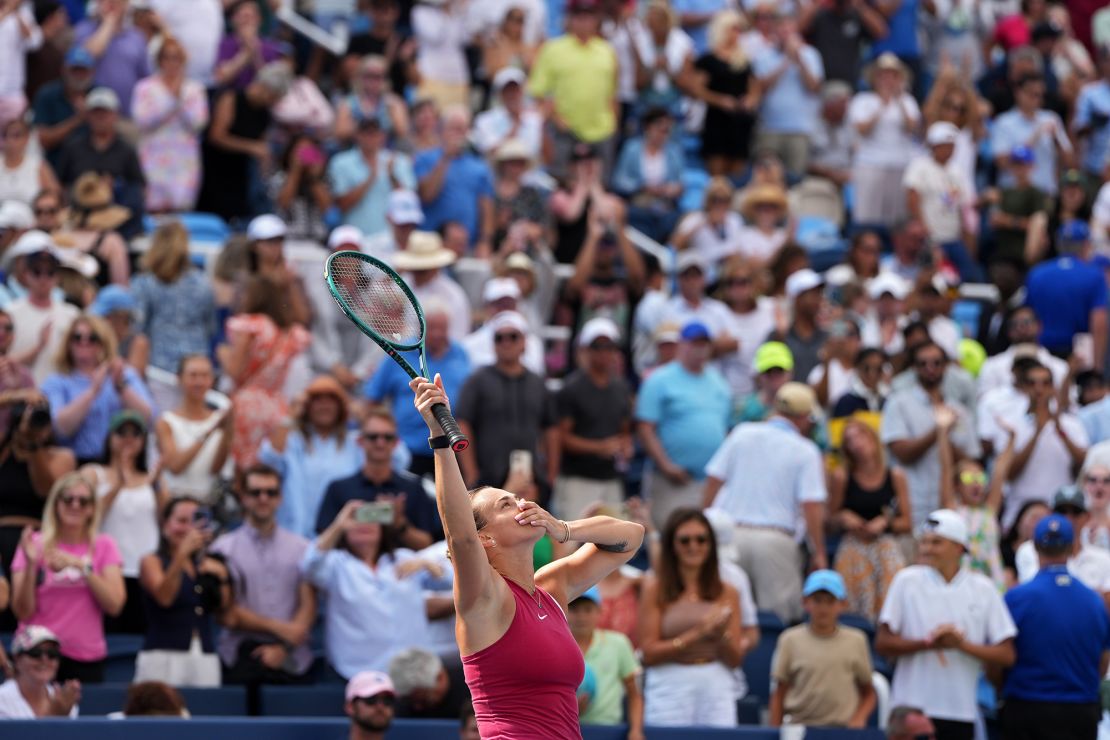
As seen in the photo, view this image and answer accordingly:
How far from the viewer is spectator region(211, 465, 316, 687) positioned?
1012 cm

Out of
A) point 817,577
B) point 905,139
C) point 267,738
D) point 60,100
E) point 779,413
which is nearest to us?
point 267,738

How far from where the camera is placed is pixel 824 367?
12.9 m

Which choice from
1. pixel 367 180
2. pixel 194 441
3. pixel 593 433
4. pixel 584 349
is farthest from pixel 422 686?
pixel 367 180

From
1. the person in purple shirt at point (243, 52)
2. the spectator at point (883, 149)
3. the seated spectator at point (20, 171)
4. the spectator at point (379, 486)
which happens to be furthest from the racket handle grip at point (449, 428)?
the spectator at point (883, 149)

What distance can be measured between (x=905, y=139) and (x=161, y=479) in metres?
7.74

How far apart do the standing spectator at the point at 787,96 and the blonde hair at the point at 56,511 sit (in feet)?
27.6

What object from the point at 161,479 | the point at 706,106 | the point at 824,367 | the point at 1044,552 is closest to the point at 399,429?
the point at 161,479

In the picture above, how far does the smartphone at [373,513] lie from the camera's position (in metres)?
10.2

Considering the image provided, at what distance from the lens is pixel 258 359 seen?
11.9 meters

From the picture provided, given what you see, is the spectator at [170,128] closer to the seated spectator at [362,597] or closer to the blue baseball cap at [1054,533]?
the seated spectator at [362,597]

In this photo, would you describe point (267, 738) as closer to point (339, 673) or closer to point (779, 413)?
point (339, 673)

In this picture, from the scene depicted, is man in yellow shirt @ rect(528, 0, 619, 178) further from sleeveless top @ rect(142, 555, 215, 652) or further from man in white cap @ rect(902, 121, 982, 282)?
sleeveless top @ rect(142, 555, 215, 652)

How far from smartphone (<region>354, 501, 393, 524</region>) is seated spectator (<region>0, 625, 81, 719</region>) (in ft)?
5.23

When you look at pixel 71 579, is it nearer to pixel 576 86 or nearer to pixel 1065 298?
pixel 576 86
